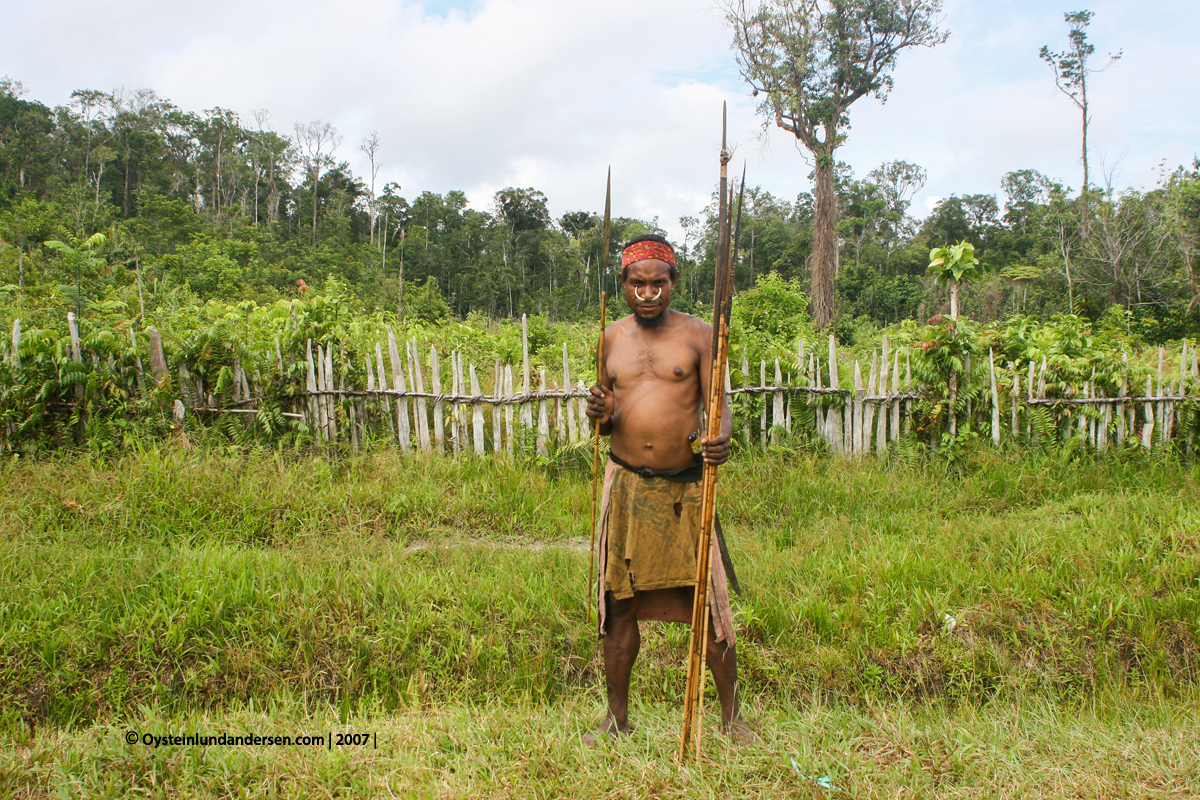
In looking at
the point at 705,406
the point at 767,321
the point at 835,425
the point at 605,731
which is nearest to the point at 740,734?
the point at 605,731

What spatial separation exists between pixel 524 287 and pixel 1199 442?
1292 inches

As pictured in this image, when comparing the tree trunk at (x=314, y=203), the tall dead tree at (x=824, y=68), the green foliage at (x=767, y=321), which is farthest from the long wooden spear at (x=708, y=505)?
the tree trunk at (x=314, y=203)

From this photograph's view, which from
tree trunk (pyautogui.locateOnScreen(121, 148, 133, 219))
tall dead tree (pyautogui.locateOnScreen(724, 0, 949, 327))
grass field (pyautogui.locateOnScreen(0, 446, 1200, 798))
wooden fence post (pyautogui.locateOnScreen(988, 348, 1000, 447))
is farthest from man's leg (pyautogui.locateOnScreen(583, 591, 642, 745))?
tree trunk (pyautogui.locateOnScreen(121, 148, 133, 219))

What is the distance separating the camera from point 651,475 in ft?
8.26

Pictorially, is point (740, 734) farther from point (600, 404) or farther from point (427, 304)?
point (427, 304)

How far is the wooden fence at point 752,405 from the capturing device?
5.77 metres

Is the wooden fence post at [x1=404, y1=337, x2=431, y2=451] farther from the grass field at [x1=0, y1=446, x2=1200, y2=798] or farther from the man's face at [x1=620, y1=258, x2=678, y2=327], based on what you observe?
the man's face at [x1=620, y1=258, x2=678, y2=327]

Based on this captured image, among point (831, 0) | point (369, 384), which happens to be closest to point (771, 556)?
point (369, 384)

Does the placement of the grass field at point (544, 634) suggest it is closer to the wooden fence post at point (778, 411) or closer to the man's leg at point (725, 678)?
the man's leg at point (725, 678)

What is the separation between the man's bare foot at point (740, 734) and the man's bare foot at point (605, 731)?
0.36 metres

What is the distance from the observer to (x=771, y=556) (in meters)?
4.14

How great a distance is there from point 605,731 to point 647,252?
1.77 meters

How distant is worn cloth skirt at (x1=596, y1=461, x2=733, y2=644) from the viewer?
247cm

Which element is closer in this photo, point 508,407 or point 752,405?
point 508,407
